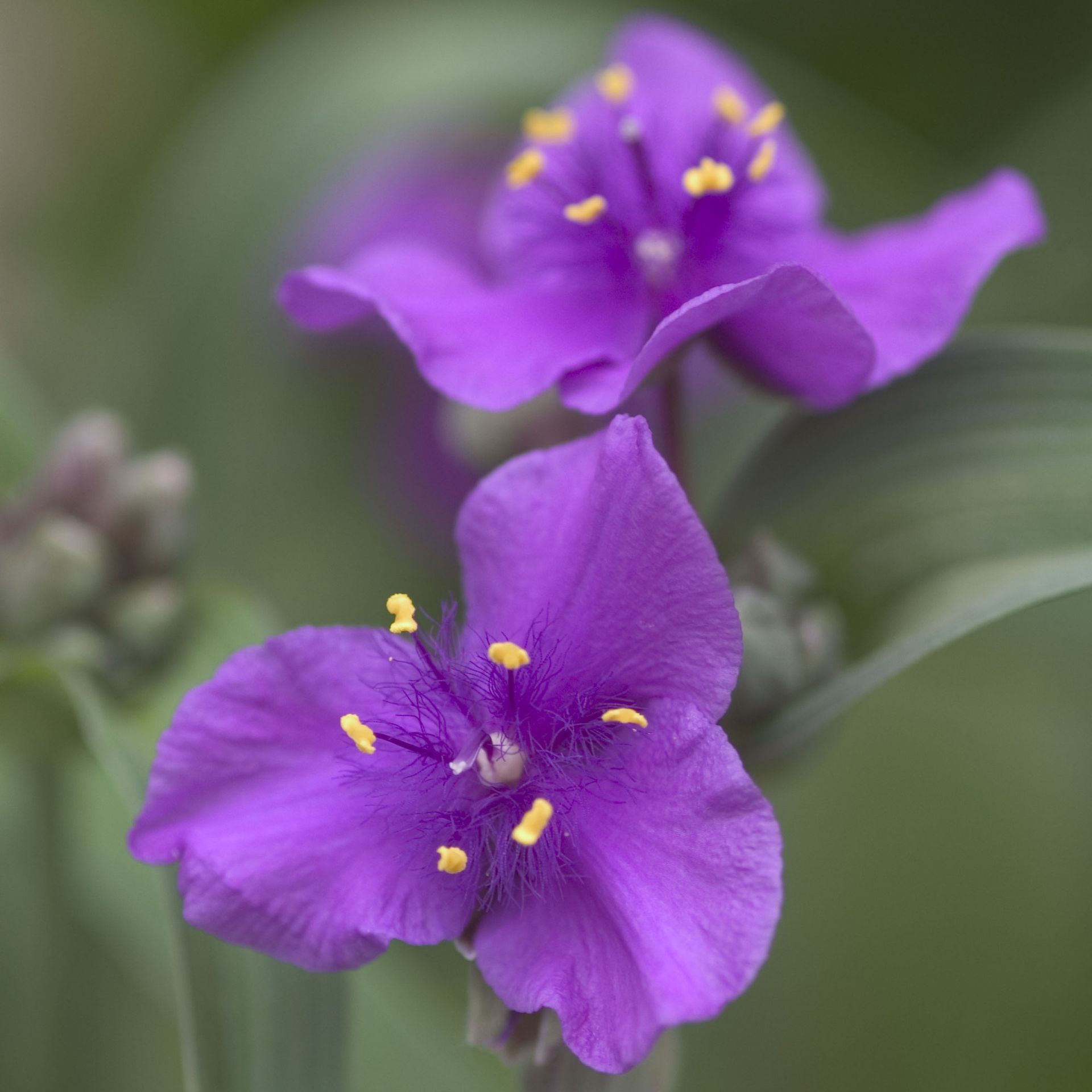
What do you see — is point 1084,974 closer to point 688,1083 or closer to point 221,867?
point 688,1083

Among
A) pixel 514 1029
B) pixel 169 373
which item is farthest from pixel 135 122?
pixel 514 1029

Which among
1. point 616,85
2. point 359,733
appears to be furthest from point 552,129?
point 359,733

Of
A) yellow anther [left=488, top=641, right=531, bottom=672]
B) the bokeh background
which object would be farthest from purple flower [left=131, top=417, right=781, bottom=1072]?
the bokeh background

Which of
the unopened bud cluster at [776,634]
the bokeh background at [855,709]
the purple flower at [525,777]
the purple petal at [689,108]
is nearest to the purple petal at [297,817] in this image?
the purple flower at [525,777]

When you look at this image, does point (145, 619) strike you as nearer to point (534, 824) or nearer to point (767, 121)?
point (534, 824)

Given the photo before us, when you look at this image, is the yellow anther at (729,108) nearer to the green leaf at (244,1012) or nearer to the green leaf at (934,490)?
the green leaf at (934,490)

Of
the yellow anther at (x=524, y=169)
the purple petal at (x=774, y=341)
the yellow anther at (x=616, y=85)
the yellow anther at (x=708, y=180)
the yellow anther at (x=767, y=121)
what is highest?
the yellow anther at (x=616, y=85)
